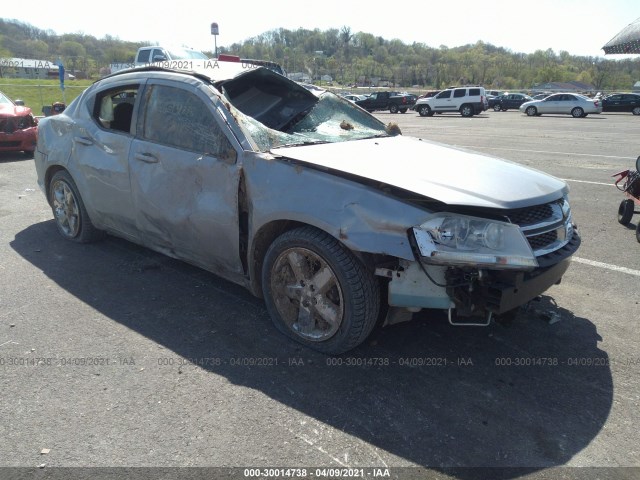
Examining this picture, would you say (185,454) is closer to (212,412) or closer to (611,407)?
(212,412)

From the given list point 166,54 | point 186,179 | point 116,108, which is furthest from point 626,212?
point 166,54

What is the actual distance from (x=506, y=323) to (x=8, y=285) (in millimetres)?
3977

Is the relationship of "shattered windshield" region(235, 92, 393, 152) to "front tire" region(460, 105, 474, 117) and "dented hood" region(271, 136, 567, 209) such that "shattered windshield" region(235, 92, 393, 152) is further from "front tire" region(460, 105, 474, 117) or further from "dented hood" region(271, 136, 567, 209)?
"front tire" region(460, 105, 474, 117)

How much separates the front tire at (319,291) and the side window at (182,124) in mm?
820

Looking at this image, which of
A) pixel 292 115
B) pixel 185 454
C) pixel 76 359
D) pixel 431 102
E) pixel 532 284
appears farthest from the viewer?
pixel 431 102

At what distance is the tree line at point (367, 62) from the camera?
90600 millimetres

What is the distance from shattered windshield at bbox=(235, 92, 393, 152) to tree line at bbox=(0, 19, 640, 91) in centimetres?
7268

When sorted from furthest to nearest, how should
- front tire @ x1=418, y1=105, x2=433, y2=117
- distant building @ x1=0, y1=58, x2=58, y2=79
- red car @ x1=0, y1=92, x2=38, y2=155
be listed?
1. distant building @ x1=0, y1=58, x2=58, y2=79
2. front tire @ x1=418, y1=105, x2=433, y2=117
3. red car @ x1=0, y1=92, x2=38, y2=155

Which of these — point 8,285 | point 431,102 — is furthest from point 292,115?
point 431,102

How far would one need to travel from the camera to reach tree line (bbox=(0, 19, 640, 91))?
297 feet

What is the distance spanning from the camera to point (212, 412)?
2682 millimetres

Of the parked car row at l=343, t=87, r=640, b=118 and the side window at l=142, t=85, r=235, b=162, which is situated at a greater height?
the parked car row at l=343, t=87, r=640, b=118

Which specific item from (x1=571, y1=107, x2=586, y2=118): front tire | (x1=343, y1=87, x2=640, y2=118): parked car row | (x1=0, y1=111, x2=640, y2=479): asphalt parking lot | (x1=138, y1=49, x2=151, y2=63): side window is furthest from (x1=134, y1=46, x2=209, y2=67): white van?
(x1=571, y1=107, x2=586, y2=118): front tire

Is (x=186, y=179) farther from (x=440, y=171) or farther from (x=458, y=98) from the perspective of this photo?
(x=458, y=98)
